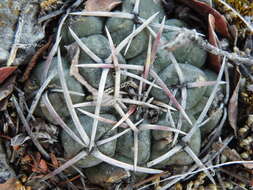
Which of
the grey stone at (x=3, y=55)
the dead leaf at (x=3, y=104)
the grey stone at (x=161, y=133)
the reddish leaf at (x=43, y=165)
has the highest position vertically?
the grey stone at (x=3, y=55)

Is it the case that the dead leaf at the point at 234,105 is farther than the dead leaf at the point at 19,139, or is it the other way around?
the dead leaf at the point at 234,105

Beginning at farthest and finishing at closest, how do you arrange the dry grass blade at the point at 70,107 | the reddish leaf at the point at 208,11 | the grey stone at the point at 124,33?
the reddish leaf at the point at 208,11, the grey stone at the point at 124,33, the dry grass blade at the point at 70,107

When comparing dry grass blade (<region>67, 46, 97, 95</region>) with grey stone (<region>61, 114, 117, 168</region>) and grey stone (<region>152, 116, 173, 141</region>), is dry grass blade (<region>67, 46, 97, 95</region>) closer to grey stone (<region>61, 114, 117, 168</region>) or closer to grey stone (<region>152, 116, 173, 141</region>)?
grey stone (<region>61, 114, 117, 168</region>)

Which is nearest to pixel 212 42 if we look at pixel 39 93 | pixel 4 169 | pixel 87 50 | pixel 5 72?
pixel 87 50

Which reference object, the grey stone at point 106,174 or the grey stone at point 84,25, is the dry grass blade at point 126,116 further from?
the grey stone at point 84,25

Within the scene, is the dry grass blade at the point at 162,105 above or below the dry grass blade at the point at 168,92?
below

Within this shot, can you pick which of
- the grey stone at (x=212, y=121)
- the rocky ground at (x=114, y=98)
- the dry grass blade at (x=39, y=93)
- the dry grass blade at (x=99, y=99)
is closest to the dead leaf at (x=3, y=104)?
the rocky ground at (x=114, y=98)

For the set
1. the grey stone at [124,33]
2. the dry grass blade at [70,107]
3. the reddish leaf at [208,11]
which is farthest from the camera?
the reddish leaf at [208,11]

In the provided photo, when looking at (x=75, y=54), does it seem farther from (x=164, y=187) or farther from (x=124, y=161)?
(x=164, y=187)
